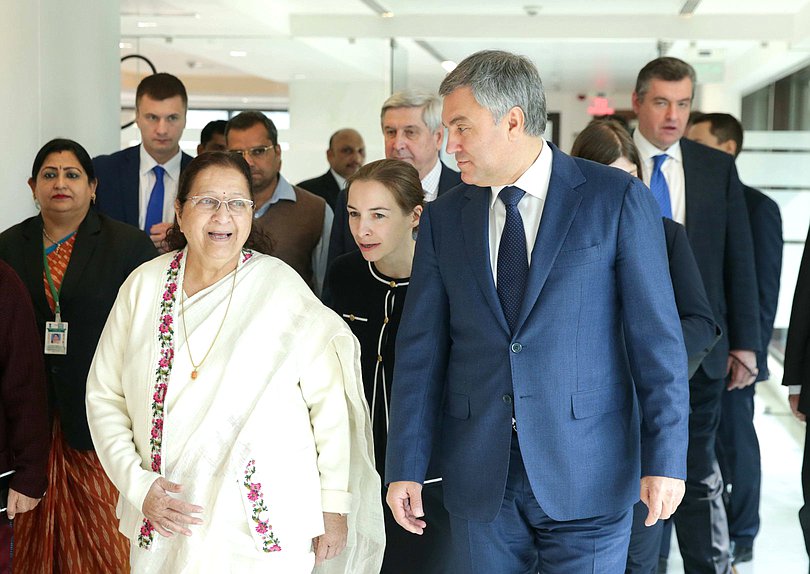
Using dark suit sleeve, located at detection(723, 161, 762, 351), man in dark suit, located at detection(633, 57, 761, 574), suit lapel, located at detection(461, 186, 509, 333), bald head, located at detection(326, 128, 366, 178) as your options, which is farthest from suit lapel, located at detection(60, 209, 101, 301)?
bald head, located at detection(326, 128, 366, 178)

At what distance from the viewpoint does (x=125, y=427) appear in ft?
8.87

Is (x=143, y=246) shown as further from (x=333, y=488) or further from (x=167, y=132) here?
(x=333, y=488)

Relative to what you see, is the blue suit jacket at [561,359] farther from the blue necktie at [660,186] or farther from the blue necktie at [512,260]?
the blue necktie at [660,186]

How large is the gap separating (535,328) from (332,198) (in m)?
4.51

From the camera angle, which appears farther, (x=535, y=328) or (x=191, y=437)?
(x=191, y=437)

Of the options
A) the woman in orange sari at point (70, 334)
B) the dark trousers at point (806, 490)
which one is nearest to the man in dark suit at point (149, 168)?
the woman in orange sari at point (70, 334)

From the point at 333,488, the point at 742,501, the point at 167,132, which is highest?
the point at 167,132

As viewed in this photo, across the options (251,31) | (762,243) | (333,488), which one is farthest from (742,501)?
(251,31)

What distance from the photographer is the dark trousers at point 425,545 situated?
3.07 meters

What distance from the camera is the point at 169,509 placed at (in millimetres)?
2566

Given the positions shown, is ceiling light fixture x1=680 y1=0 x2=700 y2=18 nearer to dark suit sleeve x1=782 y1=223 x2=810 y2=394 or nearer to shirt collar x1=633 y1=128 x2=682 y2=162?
shirt collar x1=633 y1=128 x2=682 y2=162

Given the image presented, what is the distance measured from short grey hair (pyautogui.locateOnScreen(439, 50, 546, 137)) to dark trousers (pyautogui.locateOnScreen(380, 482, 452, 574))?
116cm

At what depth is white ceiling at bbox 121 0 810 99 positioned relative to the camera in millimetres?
7621

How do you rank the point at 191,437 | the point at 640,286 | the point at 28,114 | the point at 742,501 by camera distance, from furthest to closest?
the point at 742,501, the point at 28,114, the point at 191,437, the point at 640,286
